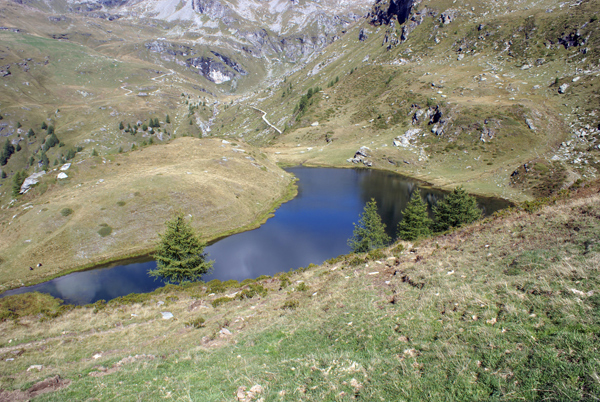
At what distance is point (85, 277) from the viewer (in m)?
44.9

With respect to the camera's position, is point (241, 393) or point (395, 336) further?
point (395, 336)

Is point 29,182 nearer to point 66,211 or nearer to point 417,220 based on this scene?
point 66,211

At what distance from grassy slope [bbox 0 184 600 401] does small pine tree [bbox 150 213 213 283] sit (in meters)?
15.0

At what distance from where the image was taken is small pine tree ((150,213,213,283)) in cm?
3832

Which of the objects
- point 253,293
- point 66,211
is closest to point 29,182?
point 66,211

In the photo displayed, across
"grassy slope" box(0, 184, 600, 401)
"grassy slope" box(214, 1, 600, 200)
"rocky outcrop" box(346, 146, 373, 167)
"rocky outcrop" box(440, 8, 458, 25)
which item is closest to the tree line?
"grassy slope" box(0, 184, 600, 401)

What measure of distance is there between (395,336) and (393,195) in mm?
75390

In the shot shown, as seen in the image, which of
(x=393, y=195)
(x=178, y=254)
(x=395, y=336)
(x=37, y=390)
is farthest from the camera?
(x=393, y=195)

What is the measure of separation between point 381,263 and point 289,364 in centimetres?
1389

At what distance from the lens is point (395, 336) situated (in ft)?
36.7

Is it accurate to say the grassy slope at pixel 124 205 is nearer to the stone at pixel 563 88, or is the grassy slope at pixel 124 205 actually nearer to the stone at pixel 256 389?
the stone at pixel 256 389

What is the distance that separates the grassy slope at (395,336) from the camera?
7.83 metres

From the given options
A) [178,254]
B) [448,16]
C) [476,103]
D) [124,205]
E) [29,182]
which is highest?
[448,16]

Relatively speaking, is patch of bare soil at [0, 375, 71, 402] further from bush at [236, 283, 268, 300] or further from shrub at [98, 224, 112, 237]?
shrub at [98, 224, 112, 237]
